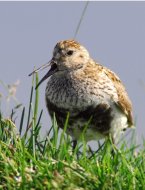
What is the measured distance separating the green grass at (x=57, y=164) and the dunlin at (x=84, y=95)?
139 centimetres

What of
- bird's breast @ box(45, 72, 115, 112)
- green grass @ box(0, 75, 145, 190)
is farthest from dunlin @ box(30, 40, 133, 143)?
green grass @ box(0, 75, 145, 190)

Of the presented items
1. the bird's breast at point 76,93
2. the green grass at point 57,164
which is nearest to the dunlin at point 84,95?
the bird's breast at point 76,93

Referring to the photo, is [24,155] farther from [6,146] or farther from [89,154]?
[89,154]

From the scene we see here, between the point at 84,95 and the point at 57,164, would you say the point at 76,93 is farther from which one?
the point at 57,164

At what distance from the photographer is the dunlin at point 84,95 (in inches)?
284

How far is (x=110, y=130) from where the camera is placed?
7473 millimetres

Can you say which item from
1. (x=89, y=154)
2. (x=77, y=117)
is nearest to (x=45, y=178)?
(x=89, y=154)

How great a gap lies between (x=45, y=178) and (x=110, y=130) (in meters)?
3.10

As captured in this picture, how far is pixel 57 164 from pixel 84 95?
264cm

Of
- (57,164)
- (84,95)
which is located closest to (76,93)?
(84,95)

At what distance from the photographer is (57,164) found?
468cm

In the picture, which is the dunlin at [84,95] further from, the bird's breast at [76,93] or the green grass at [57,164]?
the green grass at [57,164]

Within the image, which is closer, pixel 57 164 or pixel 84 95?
pixel 57 164

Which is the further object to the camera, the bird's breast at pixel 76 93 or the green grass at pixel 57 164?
the bird's breast at pixel 76 93
